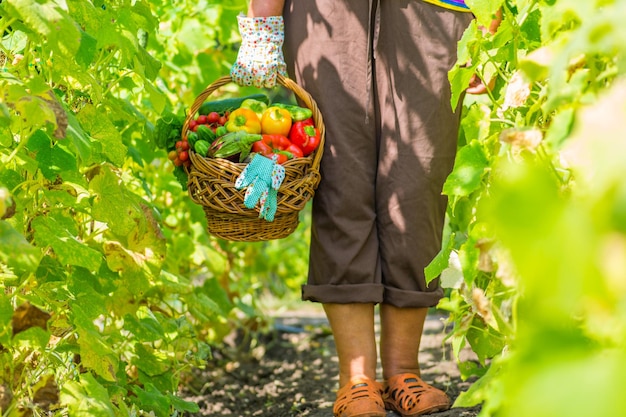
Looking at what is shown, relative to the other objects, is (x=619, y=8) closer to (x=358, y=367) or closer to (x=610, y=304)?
(x=610, y=304)

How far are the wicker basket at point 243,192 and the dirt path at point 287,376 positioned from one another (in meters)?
0.62

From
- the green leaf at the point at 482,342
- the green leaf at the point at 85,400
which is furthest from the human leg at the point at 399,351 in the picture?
the green leaf at the point at 85,400

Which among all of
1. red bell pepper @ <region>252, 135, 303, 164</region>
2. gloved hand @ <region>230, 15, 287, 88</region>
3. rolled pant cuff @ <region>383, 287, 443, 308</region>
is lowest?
rolled pant cuff @ <region>383, 287, 443, 308</region>

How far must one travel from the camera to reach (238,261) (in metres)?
3.75

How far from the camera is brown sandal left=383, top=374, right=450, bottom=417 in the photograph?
2285 millimetres

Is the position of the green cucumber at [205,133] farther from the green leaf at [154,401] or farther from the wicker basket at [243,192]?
the green leaf at [154,401]

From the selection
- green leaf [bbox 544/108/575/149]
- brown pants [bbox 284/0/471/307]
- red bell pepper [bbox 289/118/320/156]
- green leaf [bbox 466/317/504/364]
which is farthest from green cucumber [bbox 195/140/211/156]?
green leaf [bbox 544/108/575/149]

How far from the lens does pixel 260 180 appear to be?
6.86ft

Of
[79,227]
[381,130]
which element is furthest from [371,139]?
[79,227]

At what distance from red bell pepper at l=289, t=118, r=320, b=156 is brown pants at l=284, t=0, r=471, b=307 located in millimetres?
87

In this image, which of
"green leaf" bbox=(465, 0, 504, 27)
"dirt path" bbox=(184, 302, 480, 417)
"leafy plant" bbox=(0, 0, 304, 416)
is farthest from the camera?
A: "dirt path" bbox=(184, 302, 480, 417)

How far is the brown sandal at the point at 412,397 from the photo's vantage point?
90.0 inches

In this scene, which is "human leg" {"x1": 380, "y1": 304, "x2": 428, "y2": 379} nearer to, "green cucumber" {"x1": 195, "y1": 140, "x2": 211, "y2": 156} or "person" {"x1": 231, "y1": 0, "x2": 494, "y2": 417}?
"person" {"x1": 231, "y1": 0, "x2": 494, "y2": 417}

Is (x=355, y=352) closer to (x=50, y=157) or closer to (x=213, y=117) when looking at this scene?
(x=213, y=117)
